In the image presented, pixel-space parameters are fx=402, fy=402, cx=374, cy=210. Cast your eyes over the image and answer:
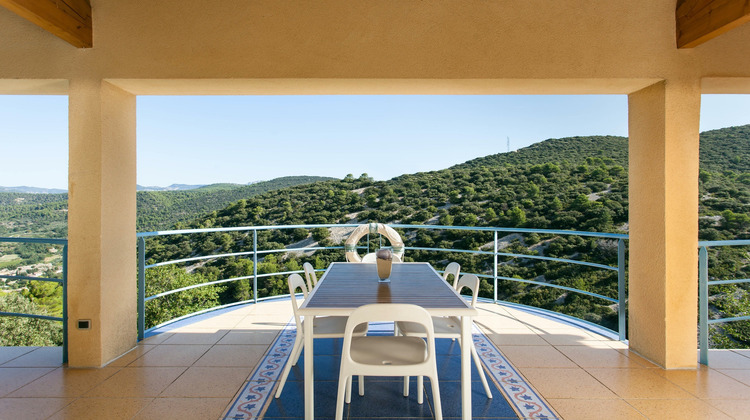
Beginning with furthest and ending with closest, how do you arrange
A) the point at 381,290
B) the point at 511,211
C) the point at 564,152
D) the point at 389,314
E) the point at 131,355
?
the point at 564,152, the point at 511,211, the point at 131,355, the point at 381,290, the point at 389,314

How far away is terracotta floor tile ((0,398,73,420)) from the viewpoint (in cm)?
220

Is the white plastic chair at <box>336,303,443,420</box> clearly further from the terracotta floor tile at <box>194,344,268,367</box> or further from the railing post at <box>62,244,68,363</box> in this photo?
the railing post at <box>62,244,68,363</box>

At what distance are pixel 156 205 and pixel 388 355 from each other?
1229 cm

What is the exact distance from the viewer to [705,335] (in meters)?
3.02

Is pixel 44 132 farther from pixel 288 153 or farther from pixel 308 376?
pixel 308 376

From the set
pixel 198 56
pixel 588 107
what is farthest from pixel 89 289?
pixel 588 107

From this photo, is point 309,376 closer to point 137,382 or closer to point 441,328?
point 441,328

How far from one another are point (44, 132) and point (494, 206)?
1662 centimetres

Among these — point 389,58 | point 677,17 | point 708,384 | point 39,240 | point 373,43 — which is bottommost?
point 708,384

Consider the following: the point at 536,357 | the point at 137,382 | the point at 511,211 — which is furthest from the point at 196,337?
the point at 511,211

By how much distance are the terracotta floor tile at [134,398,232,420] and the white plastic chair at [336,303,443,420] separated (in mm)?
853

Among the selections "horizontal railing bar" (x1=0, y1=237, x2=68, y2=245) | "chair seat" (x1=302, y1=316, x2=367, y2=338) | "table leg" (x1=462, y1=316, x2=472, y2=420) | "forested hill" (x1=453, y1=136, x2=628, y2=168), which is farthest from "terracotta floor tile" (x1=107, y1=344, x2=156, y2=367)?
"forested hill" (x1=453, y1=136, x2=628, y2=168)

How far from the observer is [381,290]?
2387mm

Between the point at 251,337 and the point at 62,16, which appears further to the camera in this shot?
the point at 251,337
